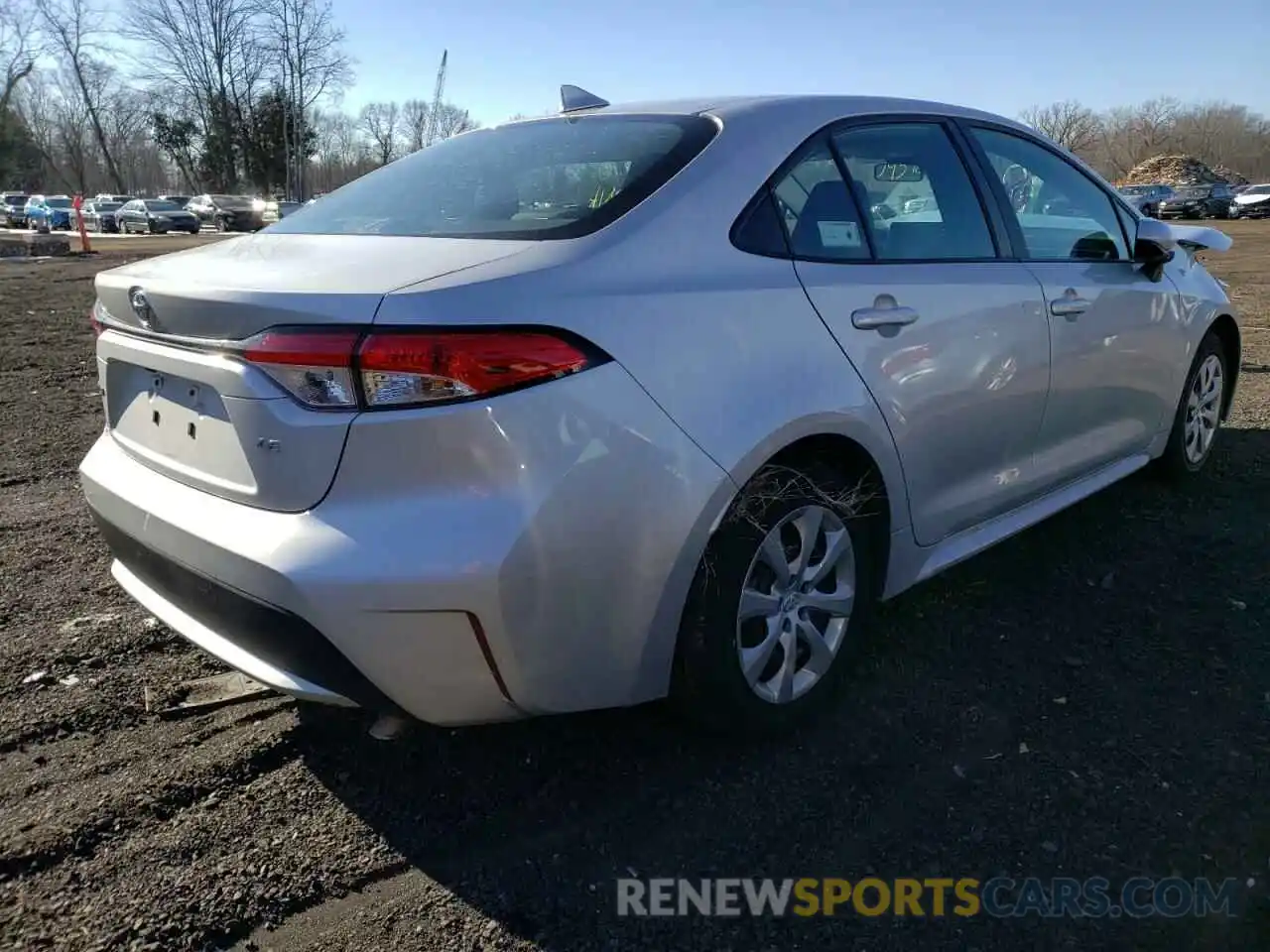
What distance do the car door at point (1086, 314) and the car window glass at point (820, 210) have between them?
86 centimetres

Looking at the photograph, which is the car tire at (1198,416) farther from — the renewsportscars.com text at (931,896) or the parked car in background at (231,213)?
the parked car in background at (231,213)

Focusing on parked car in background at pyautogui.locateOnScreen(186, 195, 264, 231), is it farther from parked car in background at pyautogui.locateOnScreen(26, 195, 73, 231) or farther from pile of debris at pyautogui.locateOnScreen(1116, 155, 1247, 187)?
pile of debris at pyautogui.locateOnScreen(1116, 155, 1247, 187)

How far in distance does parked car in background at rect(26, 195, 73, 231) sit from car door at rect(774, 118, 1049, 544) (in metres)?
49.9

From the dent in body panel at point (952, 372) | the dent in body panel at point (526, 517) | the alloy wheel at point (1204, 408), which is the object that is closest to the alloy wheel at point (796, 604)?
the dent in body panel at point (952, 372)

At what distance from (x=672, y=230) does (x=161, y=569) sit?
1.42 m

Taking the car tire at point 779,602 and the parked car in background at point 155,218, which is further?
the parked car in background at point 155,218

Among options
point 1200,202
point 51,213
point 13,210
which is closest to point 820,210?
point 1200,202

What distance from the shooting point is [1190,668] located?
9.64 ft

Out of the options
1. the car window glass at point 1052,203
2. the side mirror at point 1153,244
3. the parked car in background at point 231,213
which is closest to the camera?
the car window glass at point 1052,203

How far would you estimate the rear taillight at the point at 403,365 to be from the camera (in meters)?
1.82

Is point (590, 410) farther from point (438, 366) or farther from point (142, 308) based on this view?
point (142, 308)

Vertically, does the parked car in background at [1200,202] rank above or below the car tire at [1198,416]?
above

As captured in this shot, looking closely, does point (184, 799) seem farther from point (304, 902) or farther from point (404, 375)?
point (404, 375)

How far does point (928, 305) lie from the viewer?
8.94 ft
